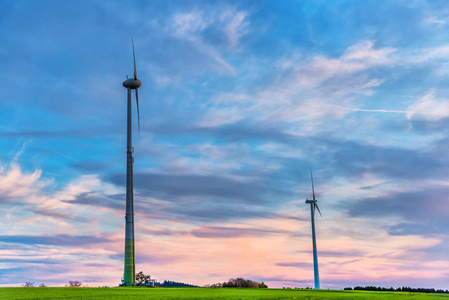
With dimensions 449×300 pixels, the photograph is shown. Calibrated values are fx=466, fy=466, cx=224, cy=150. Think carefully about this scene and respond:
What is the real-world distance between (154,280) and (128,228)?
13723 millimetres

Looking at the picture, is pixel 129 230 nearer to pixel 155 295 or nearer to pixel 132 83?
pixel 132 83

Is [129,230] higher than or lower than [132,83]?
lower

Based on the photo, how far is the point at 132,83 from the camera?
12900 cm

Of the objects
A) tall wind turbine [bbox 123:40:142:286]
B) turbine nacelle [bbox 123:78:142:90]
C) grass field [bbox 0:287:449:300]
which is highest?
turbine nacelle [bbox 123:78:142:90]

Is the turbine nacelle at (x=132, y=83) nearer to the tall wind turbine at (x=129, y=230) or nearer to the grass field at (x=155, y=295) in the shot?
the tall wind turbine at (x=129, y=230)

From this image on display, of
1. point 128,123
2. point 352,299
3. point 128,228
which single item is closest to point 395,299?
point 352,299

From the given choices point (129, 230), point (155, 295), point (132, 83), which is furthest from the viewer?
point (132, 83)

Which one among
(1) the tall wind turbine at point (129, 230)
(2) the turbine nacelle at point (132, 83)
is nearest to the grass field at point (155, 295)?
(1) the tall wind turbine at point (129, 230)

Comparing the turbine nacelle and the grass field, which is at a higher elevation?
the turbine nacelle

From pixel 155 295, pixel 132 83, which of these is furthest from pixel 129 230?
pixel 155 295

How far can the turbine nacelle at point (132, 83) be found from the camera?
12900cm

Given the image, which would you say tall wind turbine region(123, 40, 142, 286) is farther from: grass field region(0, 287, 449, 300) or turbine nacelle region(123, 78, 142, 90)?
grass field region(0, 287, 449, 300)

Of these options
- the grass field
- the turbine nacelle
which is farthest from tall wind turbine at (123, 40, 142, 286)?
the grass field

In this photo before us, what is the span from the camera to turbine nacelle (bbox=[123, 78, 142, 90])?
12900 centimetres
